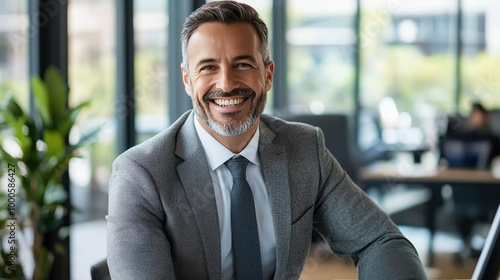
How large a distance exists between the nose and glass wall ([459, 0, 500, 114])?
26.1ft

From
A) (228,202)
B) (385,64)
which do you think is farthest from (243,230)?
(385,64)

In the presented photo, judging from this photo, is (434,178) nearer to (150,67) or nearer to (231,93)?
(150,67)

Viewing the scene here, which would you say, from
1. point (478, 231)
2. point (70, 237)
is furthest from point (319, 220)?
point (478, 231)

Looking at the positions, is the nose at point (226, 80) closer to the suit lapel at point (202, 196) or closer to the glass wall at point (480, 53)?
the suit lapel at point (202, 196)

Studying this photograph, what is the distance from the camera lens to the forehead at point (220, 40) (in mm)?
1711

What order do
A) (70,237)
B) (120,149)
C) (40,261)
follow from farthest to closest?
1. (120,149)
2. (70,237)
3. (40,261)

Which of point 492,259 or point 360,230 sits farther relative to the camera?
point 360,230

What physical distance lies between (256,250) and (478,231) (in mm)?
5217

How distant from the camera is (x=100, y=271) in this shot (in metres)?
1.67

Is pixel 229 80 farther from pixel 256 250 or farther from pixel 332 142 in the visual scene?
pixel 332 142

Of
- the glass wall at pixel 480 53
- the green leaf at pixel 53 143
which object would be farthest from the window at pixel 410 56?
the green leaf at pixel 53 143

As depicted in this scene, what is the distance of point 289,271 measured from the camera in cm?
183

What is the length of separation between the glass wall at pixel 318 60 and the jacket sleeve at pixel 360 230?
297 inches

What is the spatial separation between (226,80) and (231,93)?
3 cm
